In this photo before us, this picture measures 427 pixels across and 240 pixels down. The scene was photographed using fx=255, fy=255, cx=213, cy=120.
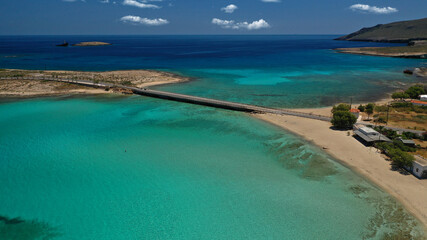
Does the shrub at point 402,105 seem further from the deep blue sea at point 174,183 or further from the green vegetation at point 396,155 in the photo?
the deep blue sea at point 174,183

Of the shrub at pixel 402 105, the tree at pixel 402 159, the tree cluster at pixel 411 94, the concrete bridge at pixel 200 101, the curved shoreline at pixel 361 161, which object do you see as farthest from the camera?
the tree cluster at pixel 411 94

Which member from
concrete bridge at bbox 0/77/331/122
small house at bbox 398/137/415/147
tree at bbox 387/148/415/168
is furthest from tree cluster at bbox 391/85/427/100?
tree at bbox 387/148/415/168

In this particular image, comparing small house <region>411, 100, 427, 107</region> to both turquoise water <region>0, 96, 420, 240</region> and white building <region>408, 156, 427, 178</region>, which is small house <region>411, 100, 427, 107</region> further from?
Result: turquoise water <region>0, 96, 420, 240</region>

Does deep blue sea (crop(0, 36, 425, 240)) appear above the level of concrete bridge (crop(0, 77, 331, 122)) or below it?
below

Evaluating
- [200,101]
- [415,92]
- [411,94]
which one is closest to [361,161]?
[200,101]

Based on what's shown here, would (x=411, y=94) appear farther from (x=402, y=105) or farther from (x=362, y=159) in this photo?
(x=362, y=159)

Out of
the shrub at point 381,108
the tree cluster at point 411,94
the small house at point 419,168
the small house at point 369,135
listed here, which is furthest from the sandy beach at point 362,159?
the tree cluster at point 411,94

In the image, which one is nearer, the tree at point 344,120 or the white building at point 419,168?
the white building at point 419,168
